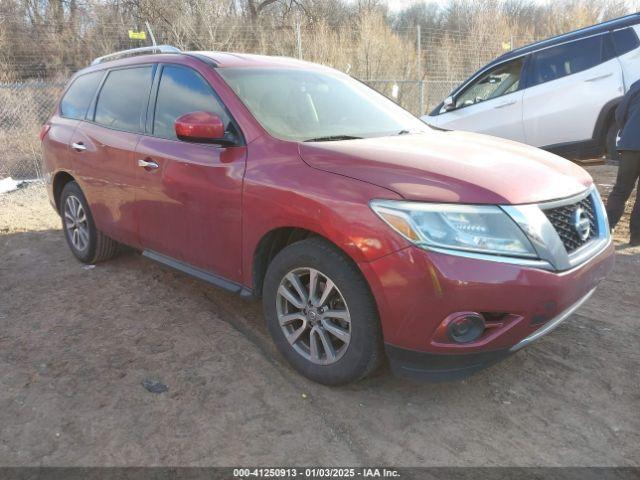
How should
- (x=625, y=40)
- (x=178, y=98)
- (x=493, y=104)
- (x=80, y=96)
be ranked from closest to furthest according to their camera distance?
(x=178, y=98) < (x=80, y=96) < (x=625, y=40) < (x=493, y=104)

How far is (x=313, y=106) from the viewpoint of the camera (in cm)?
344

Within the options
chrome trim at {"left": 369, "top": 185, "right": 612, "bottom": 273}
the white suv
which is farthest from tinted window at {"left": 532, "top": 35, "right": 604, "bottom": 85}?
chrome trim at {"left": 369, "top": 185, "right": 612, "bottom": 273}

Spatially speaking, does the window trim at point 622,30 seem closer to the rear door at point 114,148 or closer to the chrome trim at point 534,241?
the chrome trim at point 534,241

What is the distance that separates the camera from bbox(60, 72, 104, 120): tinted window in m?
4.58

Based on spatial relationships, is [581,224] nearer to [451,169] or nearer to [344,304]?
[451,169]

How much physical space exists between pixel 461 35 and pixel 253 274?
16.2 m

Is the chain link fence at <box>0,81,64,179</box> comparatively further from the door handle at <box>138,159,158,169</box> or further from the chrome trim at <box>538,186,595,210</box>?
the chrome trim at <box>538,186,595,210</box>

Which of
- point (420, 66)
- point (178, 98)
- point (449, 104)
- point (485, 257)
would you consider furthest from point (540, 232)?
point (420, 66)

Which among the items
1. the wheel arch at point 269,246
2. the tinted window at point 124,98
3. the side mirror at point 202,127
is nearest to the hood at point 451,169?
the wheel arch at point 269,246

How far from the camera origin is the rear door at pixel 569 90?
684 cm

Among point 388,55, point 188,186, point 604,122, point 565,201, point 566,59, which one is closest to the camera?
point 565,201

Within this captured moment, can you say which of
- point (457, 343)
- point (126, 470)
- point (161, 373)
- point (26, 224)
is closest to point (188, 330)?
point (161, 373)

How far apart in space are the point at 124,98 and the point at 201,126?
4.86 ft

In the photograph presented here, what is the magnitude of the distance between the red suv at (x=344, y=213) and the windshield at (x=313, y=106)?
0.05ft
